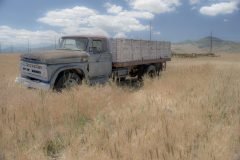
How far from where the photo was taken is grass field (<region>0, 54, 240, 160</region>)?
3.96 meters

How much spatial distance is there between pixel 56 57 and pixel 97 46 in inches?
91.1

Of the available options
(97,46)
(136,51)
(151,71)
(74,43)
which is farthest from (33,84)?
(151,71)

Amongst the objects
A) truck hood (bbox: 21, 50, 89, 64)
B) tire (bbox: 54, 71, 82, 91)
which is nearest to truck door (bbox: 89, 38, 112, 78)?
truck hood (bbox: 21, 50, 89, 64)

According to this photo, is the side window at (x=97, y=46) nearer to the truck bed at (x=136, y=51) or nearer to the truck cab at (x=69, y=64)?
the truck cab at (x=69, y=64)

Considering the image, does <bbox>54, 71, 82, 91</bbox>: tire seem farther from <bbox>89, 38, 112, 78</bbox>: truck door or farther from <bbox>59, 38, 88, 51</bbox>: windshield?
<bbox>59, 38, 88, 51</bbox>: windshield

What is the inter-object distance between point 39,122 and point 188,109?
3.11 m

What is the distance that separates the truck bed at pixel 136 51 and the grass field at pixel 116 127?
4.07 m

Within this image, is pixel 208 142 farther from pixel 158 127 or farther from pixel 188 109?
pixel 188 109

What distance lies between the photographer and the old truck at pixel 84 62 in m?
8.88

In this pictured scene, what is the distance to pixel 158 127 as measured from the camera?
4.70m

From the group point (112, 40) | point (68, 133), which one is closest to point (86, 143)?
point (68, 133)

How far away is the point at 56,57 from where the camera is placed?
28.9ft

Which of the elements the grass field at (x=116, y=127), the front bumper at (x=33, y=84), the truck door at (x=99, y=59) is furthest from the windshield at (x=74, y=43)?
the grass field at (x=116, y=127)

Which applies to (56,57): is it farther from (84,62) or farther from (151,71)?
(151,71)
